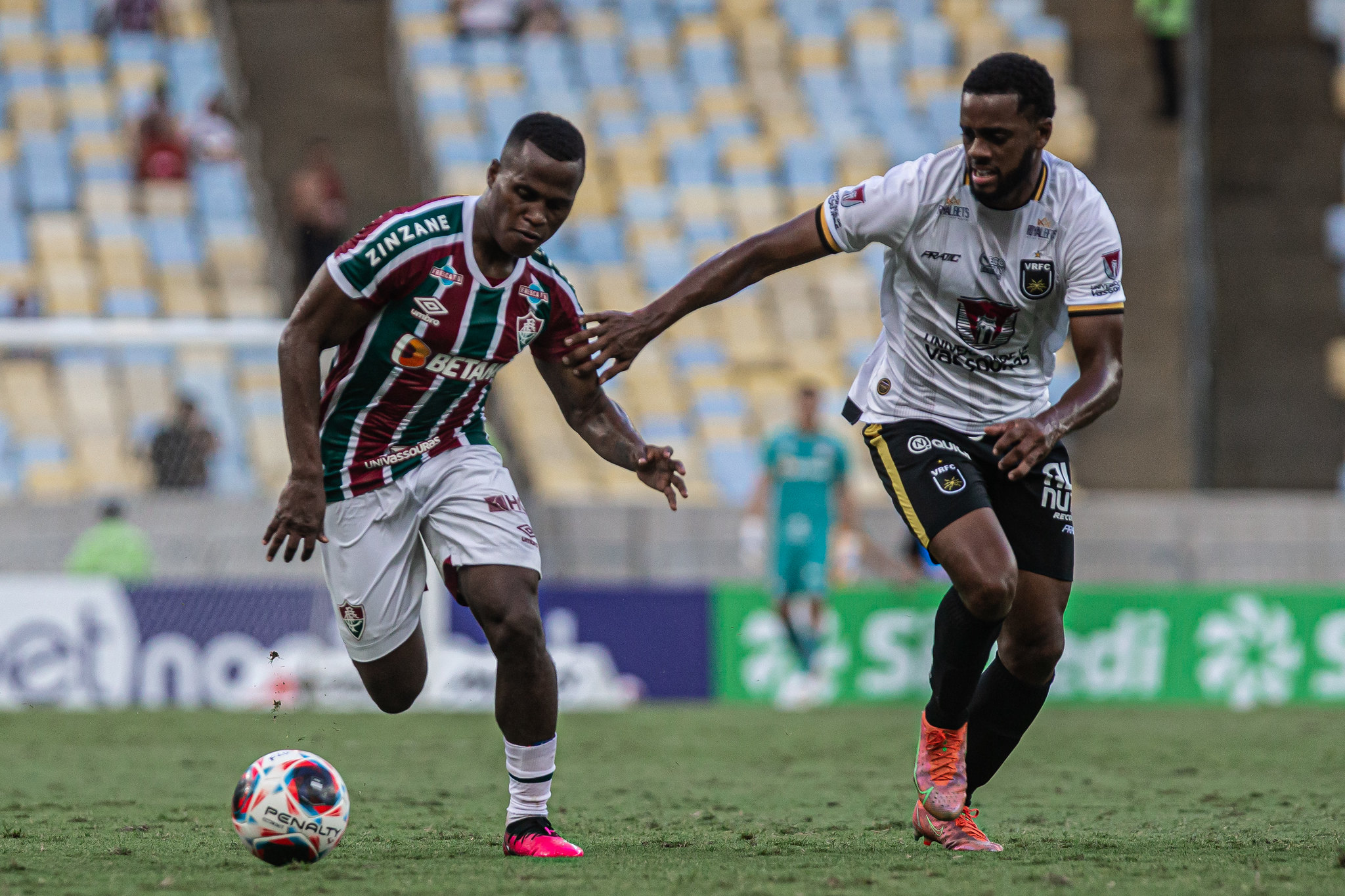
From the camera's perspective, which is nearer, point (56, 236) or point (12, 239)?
point (12, 239)

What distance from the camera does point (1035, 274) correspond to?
5684mm

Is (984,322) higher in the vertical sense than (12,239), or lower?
lower

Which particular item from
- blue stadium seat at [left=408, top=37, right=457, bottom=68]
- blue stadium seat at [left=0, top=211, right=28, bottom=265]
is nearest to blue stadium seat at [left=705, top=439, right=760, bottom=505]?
blue stadium seat at [left=408, top=37, right=457, bottom=68]

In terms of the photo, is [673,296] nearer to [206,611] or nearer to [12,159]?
[206,611]

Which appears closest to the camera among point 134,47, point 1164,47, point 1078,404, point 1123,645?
point 1078,404

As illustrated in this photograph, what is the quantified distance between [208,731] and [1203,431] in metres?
8.98

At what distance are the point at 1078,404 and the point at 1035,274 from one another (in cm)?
46

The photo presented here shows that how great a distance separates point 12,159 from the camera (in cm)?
1803

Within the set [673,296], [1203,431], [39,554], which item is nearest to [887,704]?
[1203,431]

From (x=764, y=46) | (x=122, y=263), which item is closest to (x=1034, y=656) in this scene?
(x=122, y=263)

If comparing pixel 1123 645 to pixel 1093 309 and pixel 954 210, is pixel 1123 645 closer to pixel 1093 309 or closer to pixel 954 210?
pixel 1093 309

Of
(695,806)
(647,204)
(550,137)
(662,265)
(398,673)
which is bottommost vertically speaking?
(695,806)

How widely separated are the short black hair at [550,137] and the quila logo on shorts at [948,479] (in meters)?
1.49

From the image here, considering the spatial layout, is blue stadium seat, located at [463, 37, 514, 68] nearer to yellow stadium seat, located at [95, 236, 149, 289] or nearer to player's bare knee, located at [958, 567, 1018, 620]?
yellow stadium seat, located at [95, 236, 149, 289]
